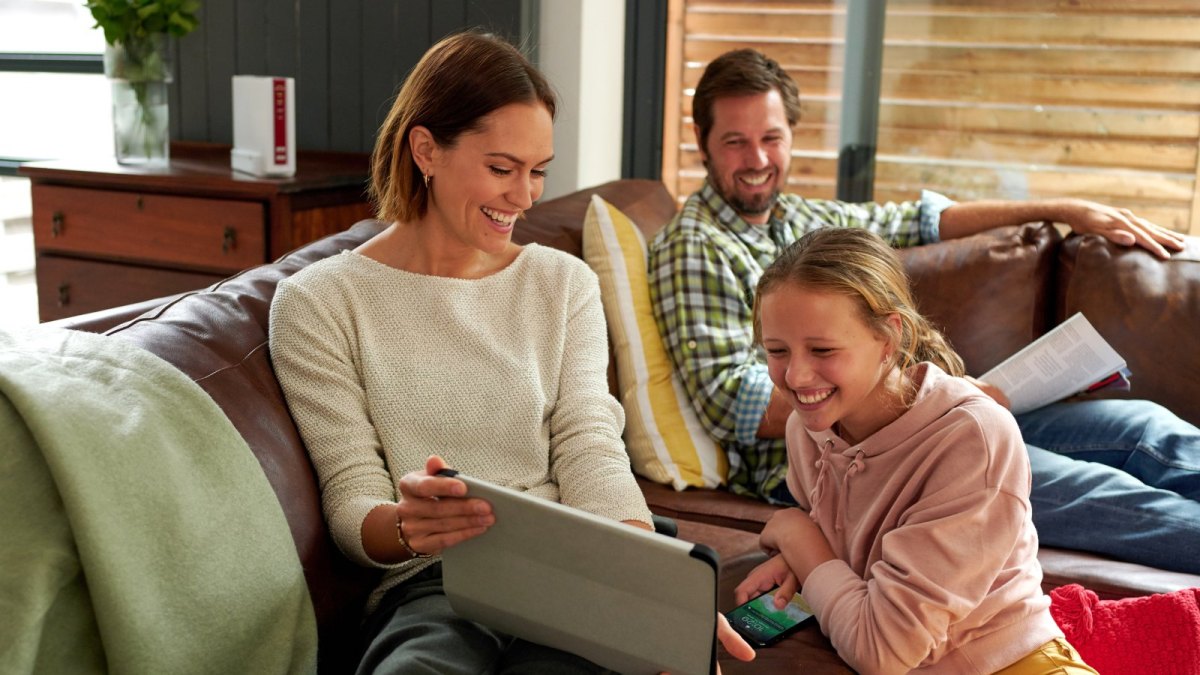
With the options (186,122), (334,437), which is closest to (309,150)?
(186,122)

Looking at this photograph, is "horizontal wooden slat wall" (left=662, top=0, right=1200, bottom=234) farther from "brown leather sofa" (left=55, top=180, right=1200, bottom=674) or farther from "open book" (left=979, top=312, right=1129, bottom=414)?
"open book" (left=979, top=312, right=1129, bottom=414)

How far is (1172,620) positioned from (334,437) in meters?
1.09

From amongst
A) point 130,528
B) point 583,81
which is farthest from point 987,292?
point 130,528

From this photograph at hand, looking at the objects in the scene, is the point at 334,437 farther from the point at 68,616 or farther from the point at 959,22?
the point at 959,22

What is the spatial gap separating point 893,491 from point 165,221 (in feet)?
7.61

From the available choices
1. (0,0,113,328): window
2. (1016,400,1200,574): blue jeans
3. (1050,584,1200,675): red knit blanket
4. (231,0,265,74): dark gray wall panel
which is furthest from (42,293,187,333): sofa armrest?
(0,0,113,328): window

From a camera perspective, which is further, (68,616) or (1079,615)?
(1079,615)

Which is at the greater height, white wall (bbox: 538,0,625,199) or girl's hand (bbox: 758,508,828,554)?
white wall (bbox: 538,0,625,199)

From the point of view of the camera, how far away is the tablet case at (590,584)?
1072 millimetres

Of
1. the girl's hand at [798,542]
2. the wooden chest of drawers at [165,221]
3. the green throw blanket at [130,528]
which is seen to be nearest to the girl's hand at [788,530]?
the girl's hand at [798,542]

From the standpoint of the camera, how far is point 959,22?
3027 millimetres

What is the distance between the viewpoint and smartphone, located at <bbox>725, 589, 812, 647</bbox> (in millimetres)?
1429

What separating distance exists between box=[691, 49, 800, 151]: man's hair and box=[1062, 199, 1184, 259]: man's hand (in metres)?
0.62

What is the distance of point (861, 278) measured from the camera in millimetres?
1369
